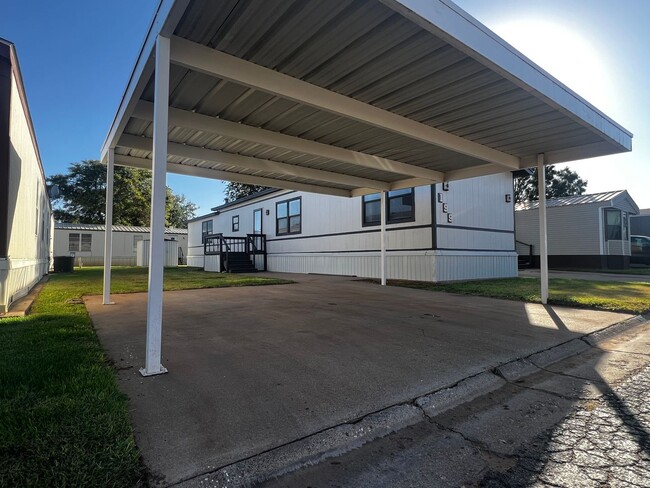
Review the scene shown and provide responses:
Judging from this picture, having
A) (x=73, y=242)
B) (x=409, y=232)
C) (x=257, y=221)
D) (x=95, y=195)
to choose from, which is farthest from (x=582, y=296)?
(x=95, y=195)

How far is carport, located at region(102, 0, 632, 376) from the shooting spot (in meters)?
3.41

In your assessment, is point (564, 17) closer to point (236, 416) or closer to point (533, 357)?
point (533, 357)

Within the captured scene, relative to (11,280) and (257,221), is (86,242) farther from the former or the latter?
(11,280)

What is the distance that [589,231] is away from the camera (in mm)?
19453

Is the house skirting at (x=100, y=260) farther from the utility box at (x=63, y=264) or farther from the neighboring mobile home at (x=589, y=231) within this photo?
the neighboring mobile home at (x=589, y=231)

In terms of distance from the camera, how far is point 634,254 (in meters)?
21.5

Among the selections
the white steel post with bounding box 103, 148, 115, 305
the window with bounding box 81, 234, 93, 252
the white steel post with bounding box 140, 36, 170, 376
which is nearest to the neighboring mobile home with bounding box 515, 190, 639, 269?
the white steel post with bounding box 103, 148, 115, 305

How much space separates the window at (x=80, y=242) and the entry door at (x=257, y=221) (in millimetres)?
15998

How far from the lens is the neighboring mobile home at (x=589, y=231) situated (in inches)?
755

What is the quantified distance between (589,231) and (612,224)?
1.51 meters

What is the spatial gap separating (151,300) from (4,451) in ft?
5.00

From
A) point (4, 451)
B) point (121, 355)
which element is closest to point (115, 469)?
point (4, 451)

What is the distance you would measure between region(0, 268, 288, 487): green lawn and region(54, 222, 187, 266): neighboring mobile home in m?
27.0

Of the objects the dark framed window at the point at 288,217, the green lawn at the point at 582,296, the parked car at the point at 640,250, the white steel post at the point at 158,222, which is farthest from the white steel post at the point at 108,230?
the parked car at the point at 640,250
